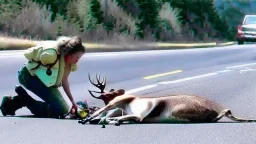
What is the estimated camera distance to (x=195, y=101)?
10680 millimetres

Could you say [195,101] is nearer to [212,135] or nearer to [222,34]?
[212,135]

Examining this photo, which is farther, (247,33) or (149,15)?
(149,15)

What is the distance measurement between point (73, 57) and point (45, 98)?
2.61ft

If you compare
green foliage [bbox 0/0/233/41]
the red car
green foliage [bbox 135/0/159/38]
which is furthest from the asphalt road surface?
green foliage [bbox 135/0/159/38]

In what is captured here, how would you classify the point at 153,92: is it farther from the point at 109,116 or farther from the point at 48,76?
the point at 109,116

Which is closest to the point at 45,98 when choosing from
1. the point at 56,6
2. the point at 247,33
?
the point at 56,6

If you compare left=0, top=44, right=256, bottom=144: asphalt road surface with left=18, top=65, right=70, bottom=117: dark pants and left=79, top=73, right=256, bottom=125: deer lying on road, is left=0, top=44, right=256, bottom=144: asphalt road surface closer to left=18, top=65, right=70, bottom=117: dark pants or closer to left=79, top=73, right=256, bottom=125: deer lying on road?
left=79, top=73, right=256, bottom=125: deer lying on road

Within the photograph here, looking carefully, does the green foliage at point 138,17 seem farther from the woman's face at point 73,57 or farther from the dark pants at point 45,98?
the woman's face at point 73,57

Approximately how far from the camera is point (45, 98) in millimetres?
11594

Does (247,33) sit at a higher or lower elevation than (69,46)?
lower

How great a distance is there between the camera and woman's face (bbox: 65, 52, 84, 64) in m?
11.1

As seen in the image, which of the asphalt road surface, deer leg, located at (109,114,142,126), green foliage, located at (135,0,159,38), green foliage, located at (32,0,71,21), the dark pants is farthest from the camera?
green foliage, located at (135,0,159,38)

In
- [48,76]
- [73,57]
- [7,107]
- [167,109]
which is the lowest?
[7,107]

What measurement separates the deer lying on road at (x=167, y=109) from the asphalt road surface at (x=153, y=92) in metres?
0.17
